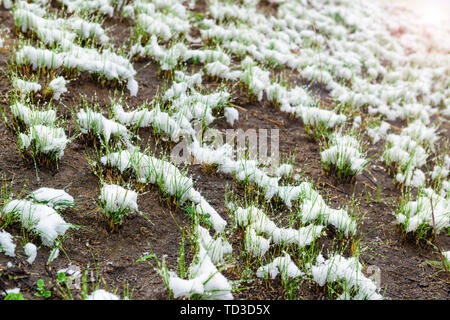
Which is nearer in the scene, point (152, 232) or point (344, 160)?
point (152, 232)

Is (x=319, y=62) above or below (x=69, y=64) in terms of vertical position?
below

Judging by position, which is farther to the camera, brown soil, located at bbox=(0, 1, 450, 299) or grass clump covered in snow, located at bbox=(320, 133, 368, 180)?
grass clump covered in snow, located at bbox=(320, 133, 368, 180)

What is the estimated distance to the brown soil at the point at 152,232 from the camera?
6.48 feet

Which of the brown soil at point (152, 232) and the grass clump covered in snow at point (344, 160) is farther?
the grass clump covered in snow at point (344, 160)

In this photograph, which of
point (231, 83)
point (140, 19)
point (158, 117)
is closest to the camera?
point (158, 117)

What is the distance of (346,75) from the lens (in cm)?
540

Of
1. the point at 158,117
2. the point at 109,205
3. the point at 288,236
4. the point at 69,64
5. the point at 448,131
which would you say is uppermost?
the point at 69,64

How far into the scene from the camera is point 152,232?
91.5 inches

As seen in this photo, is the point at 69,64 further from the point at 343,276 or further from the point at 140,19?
the point at 343,276

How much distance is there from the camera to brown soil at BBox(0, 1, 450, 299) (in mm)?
1977
